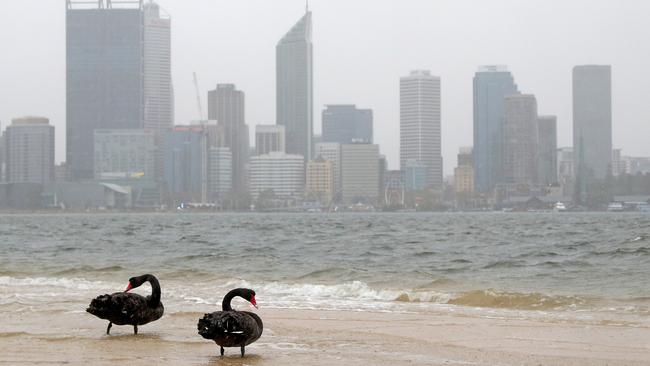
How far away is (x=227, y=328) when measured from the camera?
10.7 m

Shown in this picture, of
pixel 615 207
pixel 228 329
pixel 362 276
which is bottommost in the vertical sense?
pixel 615 207

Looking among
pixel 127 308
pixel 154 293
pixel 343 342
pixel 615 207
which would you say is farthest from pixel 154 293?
pixel 615 207

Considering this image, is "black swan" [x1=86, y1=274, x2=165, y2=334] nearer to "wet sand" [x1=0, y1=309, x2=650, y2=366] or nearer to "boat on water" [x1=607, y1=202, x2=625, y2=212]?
"wet sand" [x1=0, y1=309, x2=650, y2=366]

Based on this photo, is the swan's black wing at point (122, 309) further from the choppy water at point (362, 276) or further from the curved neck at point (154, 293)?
the choppy water at point (362, 276)

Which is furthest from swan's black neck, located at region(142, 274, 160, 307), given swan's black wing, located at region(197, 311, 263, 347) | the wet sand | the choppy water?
the choppy water

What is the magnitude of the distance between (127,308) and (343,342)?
2638 mm

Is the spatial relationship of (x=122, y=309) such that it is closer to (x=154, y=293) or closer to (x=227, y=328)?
(x=154, y=293)

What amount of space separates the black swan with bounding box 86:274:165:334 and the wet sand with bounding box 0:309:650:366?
220mm

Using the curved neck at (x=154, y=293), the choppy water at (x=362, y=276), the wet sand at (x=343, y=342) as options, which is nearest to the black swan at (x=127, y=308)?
the curved neck at (x=154, y=293)

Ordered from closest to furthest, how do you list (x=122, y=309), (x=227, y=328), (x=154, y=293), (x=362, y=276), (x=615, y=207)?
(x=227, y=328) < (x=122, y=309) < (x=154, y=293) < (x=362, y=276) < (x=615, y=207)

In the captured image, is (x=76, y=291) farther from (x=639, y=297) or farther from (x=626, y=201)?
(x=626, y=201)

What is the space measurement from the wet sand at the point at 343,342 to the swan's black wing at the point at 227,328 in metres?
0.22

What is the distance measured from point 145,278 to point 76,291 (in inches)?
329

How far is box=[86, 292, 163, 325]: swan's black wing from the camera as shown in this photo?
12.4m
